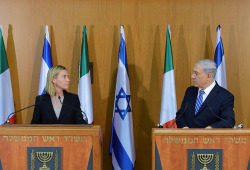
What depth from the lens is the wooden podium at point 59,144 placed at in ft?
9.33

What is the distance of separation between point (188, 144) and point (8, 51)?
318 cm

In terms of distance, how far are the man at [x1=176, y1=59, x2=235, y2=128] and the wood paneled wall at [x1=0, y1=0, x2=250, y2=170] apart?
1395 millimetres

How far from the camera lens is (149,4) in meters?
5.08

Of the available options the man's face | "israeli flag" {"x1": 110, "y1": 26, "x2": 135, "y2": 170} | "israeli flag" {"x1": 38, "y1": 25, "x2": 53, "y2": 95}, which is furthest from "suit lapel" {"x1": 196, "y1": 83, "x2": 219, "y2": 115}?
"israeli flag" {"x1": 38, "y1": 25, "x2": 53, "y2": 95}

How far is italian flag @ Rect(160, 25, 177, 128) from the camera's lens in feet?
15.4

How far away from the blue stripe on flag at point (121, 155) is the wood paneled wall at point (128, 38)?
409mm

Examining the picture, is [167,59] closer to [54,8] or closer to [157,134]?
[54,8]

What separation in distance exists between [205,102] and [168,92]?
1173mm

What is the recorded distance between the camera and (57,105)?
3.74 meters

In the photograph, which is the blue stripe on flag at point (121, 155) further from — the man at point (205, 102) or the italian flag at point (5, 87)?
the italian flag at point (5, 87)

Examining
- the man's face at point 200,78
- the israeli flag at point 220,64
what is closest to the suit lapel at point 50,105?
the man's face at point 200,78

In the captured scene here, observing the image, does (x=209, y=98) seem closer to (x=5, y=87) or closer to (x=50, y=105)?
(x=50, y=105)

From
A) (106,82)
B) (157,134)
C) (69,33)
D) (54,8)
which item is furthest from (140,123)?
(157,134)

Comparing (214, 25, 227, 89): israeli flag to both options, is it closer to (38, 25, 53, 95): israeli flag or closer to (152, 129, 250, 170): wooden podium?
(152, 129, 250, 170): wooden podium
